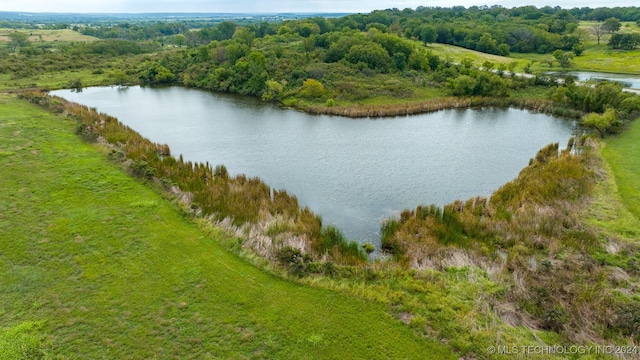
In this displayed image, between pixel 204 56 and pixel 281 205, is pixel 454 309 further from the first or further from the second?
pixel 204 56

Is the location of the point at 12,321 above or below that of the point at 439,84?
below

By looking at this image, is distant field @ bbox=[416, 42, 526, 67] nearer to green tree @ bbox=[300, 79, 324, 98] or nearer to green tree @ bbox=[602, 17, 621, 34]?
→ green tree @ bbox=[602, 17, 621, 34]

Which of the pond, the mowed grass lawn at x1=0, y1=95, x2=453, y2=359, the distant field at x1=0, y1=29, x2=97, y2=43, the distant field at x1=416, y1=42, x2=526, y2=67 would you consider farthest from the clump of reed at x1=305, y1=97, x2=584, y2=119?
the distant field at x1=0, y1=29, x2=97, y2=43

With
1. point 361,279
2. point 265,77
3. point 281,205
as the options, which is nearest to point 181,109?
point 265,77

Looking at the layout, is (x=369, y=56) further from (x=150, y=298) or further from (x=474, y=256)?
(x=150, y=298)

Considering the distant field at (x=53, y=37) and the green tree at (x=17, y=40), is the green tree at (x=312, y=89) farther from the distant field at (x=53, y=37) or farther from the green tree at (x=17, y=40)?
the distant field at (x=53, y=37)

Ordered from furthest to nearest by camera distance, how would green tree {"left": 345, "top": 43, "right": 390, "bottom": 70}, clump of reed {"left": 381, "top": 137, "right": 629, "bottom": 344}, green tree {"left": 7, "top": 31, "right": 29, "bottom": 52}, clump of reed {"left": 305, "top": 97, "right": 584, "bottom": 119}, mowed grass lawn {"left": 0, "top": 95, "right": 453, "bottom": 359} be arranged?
green tree {"left": 7, "top": 31, "right": 29, "bottom": 52}, green tree {"left": 345, "top": 43, "right": 390, "bottom": 70}, clump of reed {"left": 305, "top": 97, "right": 584, "bottom": 119}, clump of reed {"left": 381, "top": 137, "right": 629, "bottom": 344}, mowed grass lawn {"left": 0, "top": 95, "right": 453, "bottom": 359}
